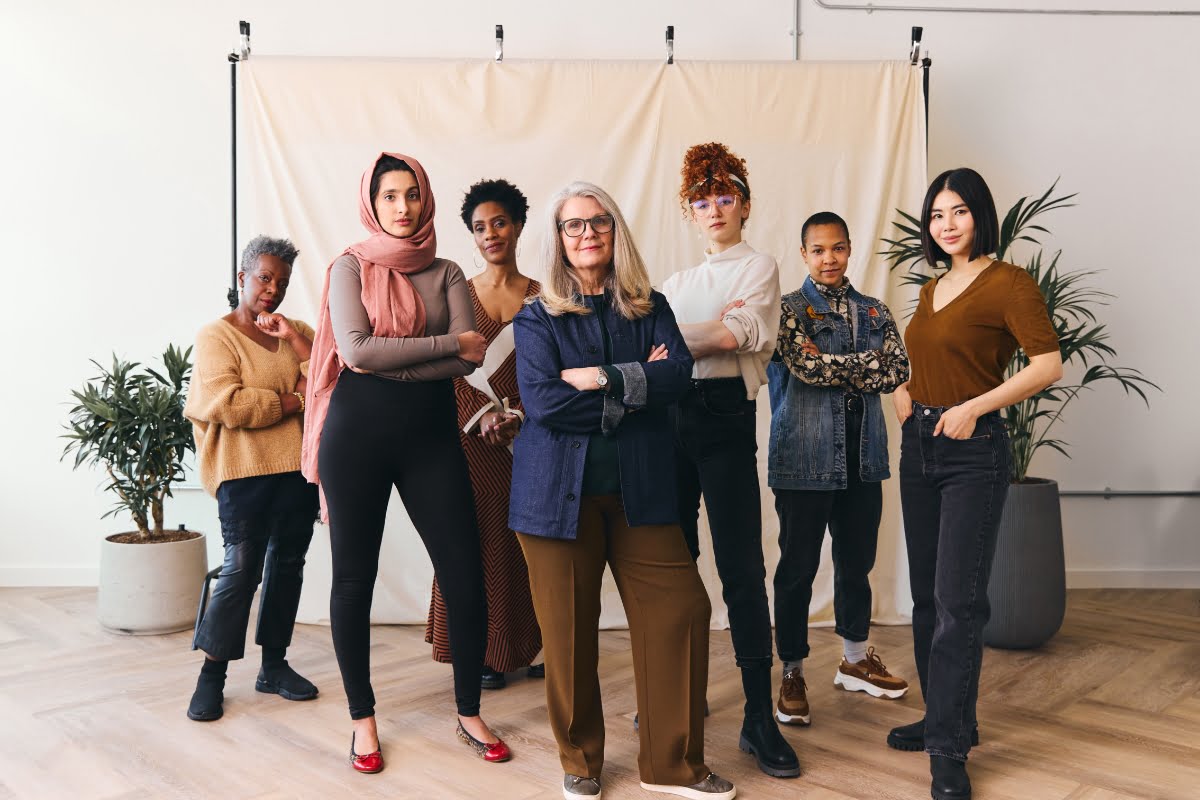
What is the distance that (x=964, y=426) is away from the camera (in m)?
2.21

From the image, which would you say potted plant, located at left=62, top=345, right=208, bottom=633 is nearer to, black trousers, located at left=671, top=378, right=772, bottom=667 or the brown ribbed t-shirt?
black trousers, located at left=671, top=378, right=772, bottom=667

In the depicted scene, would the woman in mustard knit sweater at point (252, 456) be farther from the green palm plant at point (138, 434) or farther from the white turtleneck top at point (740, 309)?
the white turtleneck top at point (740, 309)

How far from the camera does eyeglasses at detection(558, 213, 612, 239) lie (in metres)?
2.20

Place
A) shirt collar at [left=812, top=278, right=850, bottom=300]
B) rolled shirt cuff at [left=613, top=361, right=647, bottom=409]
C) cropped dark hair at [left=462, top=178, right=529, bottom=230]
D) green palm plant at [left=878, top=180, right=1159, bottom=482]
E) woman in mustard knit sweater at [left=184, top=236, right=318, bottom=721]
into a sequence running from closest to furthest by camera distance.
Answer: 1. rolled shirt cuff at [left=613, top=361, right=647, bottom=409]
2. shirt collar at [left=812, top=278, right=850, bottom=300]
3. woman in mustard knit sweater at [left=184, top=236, right=318, bottom=721]
4. cropped dark hair at [left=462, top=178, right=529, bottom=230]
5. green palm plant at [left=878, top=180, right=1159, bottom=482]

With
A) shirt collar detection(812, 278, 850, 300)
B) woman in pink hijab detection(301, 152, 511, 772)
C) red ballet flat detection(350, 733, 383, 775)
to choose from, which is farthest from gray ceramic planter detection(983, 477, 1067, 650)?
red ballet flat detection(350, 733, 383, 775)

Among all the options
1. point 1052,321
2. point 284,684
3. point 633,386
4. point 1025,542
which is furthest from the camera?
point 1025,542

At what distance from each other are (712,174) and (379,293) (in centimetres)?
95

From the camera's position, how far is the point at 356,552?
96.2 inches

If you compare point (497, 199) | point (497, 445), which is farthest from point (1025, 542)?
point (497, 199)

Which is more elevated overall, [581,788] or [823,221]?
[823,221]

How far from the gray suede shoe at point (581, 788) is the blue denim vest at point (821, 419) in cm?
97

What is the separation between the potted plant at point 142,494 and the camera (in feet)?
12.4

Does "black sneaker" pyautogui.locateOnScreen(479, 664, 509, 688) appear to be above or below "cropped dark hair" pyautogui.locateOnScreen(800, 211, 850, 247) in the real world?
below

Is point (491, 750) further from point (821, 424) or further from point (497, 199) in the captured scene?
point (497, 199)
